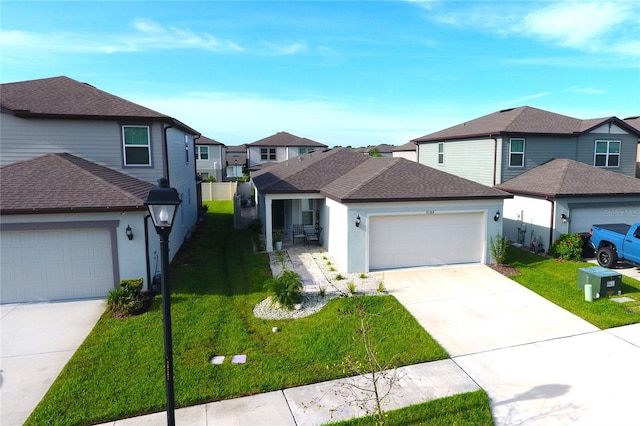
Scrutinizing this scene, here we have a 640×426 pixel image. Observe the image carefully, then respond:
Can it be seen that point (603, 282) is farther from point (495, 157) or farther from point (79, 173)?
point (79, 173)

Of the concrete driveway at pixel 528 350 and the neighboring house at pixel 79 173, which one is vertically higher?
the neighboring house at pixel 79 173

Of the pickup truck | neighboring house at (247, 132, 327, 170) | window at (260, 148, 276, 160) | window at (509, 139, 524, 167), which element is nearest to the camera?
the pickup truck

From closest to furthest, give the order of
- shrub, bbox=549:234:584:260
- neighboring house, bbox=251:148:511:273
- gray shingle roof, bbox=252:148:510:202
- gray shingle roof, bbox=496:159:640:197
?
neighboring house, bbox=251:148:511:273 → gray shingle roof, bbox=252:148:510:202 → shrub, bbox=549:234:584:260 → gray shingle roof, bbox=496:159:640:197

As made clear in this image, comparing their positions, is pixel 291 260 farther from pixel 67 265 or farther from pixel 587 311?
pixel 587 311

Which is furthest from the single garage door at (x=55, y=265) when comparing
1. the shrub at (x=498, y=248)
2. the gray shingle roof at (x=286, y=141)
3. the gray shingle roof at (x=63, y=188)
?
the gray shingle roof at (x=286, y=141)

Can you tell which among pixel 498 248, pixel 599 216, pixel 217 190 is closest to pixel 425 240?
pixel 498 248

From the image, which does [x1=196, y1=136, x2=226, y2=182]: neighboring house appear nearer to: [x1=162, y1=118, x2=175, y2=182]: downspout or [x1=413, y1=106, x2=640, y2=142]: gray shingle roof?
[x1=413, y1=106, x2=640, y2=142]: gray shingle roof

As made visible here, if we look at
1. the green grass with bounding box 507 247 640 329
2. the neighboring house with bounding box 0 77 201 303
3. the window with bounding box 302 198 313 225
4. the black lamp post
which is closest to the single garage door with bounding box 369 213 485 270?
the green grass with bounding box 507 247 640 329

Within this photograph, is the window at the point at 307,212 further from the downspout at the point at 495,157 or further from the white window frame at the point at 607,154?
the white window frame at the point at 607,154
